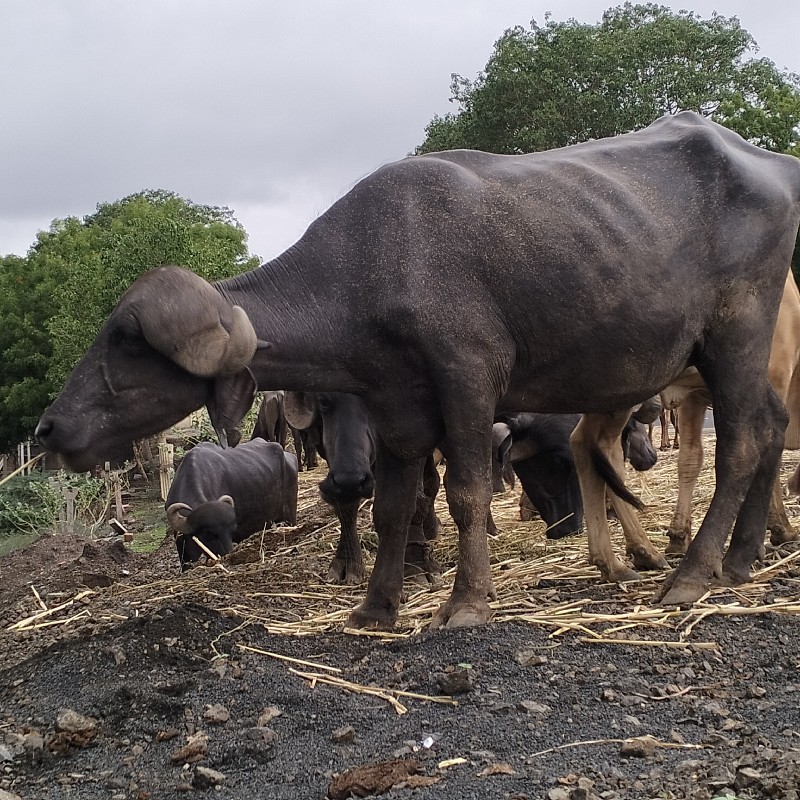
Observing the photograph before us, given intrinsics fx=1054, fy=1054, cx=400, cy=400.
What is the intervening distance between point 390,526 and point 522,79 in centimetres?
3284

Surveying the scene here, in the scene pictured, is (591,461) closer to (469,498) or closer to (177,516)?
(469,498)

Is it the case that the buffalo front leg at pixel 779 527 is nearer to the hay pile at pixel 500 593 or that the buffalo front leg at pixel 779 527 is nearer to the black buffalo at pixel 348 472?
the hay pile at pixel 500 593

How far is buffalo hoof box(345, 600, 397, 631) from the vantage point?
5.57 m

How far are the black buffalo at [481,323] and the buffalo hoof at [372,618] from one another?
0.04 ft

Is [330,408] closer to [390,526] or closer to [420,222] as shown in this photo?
[390,526]

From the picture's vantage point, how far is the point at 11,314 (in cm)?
3631

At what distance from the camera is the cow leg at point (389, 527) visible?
5688 mm

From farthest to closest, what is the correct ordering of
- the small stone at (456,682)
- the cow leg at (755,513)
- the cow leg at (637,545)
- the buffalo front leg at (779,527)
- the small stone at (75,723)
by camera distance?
the buffalo front leg at (779,527) → the cow leg at (637,545) → the cow leg at (755,513) → the small stone at (456,682) → the small stone at (75,723)

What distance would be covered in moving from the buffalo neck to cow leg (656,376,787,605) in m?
2.08

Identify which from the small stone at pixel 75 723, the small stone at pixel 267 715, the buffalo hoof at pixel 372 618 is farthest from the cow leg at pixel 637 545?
the small stone at pixel 75 723

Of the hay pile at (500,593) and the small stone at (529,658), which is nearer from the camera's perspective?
the small stone at (529,658)

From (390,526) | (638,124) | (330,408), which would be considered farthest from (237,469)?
(638,124)

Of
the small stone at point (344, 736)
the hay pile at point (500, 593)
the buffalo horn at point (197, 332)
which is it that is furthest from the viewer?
the hay pile at point (500, 593)

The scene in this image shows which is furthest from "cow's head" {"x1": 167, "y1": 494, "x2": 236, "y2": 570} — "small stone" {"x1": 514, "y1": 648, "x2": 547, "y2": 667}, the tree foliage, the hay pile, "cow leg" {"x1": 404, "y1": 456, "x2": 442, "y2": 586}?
the tree foliage
